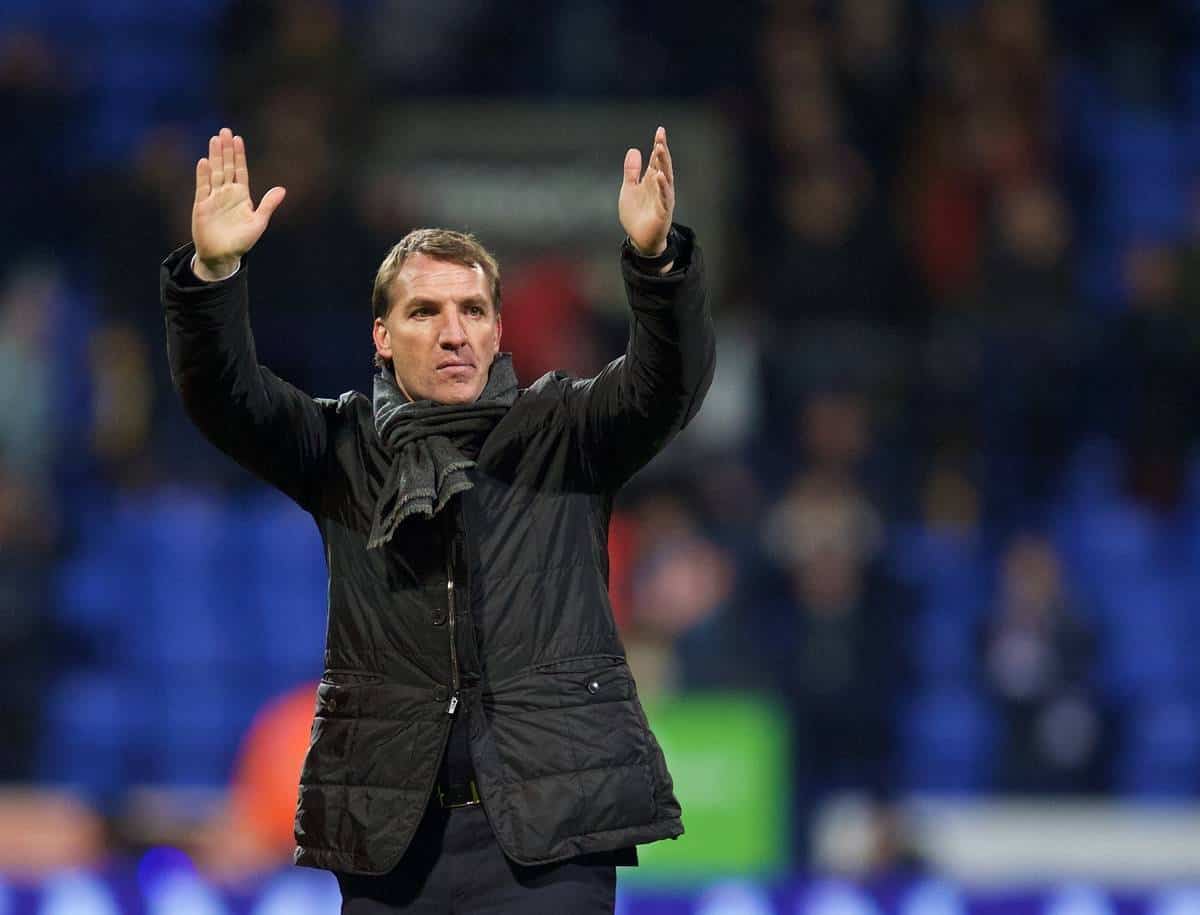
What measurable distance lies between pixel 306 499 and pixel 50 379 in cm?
595

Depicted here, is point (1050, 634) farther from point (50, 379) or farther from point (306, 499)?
point (306, 499)

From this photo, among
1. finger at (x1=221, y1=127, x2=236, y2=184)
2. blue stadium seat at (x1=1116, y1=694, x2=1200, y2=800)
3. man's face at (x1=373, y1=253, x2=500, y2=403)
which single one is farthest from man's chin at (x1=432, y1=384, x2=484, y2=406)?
blue stadium seat at (x1=1116, y1=694, x2=1200, y2=800)

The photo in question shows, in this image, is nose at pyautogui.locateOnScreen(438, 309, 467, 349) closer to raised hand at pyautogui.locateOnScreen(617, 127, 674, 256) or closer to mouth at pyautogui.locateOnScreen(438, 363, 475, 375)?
mouth at pyautogui.locateOnScreen(438, 363, 475, 375)

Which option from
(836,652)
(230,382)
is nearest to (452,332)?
(230,382)

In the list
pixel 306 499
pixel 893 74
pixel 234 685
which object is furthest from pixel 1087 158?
pixel 306 499

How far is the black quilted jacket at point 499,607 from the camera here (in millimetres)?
3055

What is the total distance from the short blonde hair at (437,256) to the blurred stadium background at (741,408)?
398 cm

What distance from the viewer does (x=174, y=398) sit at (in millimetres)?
9047

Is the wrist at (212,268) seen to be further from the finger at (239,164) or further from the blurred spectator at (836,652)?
the blurred spectator at (836,652)

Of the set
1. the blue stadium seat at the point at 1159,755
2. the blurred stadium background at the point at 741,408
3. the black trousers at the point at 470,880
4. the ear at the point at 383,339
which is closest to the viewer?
the black trousers at the point at 470,880

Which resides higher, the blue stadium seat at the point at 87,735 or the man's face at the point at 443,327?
the man's face at the point at 443,327

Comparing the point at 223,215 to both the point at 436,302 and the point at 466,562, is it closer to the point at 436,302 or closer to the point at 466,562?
the point at 436,302

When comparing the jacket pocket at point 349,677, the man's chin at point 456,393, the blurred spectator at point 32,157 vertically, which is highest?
the blurred spectator at point 32,157

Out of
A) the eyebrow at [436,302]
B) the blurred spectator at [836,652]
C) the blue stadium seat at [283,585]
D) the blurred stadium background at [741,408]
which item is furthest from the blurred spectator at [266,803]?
the eyebrow at [436,302]
